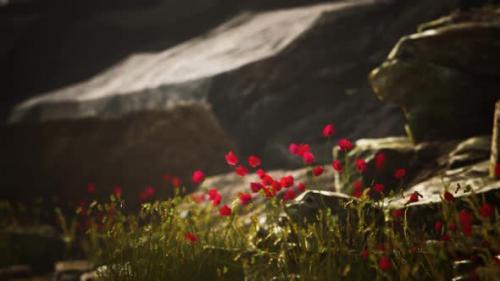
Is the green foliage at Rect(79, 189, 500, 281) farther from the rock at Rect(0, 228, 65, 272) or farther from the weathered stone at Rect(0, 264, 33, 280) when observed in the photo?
the rock at Rect(0, 228, 65, 272)

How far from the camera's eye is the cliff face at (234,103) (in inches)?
302

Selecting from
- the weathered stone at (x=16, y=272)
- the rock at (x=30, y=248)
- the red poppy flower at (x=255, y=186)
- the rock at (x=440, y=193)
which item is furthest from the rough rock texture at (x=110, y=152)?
the red poppy flower at (x=255, y=186)

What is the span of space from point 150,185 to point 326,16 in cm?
348

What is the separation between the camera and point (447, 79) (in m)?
5.54

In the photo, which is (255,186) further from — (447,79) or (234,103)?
(234,103)

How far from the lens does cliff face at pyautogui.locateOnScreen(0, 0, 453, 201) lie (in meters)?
7.67

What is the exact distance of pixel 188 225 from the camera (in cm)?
479

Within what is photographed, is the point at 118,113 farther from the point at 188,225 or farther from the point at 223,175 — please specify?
the point at 188,225

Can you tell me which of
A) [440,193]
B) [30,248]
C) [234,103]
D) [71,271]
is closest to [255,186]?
[440,193]

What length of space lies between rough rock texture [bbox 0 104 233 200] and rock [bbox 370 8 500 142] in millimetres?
2884

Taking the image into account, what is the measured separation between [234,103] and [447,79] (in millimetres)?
3116

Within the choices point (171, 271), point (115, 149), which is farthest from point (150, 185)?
point (171, 271)

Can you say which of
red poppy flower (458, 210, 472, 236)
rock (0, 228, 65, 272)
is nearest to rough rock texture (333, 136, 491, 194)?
red poppy flower (458, 210, 472, 236)

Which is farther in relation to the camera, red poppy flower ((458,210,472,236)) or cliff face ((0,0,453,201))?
cliff face ((0,0,453,201))
